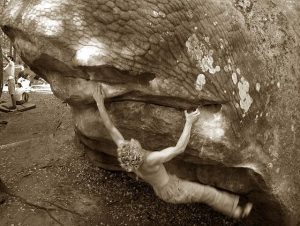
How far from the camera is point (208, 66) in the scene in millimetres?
5219

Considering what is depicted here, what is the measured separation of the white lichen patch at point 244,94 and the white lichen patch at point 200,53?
50 cm

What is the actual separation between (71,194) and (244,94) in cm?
388

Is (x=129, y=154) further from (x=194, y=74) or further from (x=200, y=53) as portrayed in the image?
(x=200, y=53)

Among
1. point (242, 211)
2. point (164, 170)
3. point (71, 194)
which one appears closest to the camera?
point (164, 170)

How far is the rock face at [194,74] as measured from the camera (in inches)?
196

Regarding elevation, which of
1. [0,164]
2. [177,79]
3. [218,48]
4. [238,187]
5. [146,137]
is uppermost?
[218,48]

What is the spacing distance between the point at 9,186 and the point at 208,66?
4.65 meters

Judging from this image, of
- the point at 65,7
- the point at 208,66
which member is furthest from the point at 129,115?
the point at 65,7

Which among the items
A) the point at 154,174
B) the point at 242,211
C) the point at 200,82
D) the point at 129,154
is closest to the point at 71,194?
the point at 154,174

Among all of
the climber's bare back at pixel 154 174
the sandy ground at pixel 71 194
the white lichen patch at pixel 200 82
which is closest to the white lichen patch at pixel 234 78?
the white lichen patch at pixel 200 82

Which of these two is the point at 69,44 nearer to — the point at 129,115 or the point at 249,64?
the point at 129,115

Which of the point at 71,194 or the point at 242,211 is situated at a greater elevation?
the point at 242,211

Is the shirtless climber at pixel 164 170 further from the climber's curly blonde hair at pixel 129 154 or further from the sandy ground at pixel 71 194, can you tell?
the sandy ground at pixel 71 194

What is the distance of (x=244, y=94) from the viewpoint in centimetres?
541
